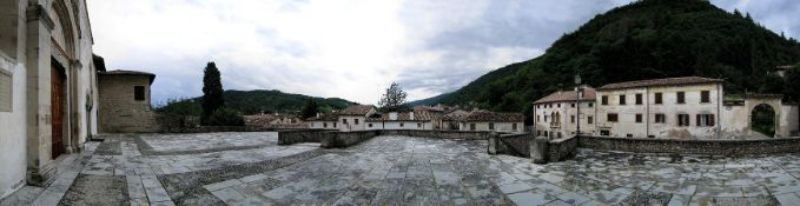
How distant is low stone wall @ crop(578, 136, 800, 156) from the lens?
38.5 feet

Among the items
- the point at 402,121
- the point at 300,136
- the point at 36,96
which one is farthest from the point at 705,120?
the point at 36,96

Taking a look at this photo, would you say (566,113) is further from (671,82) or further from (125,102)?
(125,102)

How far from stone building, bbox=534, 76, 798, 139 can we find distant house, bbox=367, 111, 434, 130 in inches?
631

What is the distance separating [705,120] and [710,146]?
20.2 m

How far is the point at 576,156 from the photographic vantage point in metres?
12.1

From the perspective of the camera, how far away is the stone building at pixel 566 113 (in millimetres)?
35844

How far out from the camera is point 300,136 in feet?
50.0

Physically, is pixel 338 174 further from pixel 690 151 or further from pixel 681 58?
pixel 681 58

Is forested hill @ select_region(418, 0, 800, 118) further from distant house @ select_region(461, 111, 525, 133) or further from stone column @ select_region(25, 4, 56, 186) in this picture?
stone column @ select_region(25, 4, 56, 186)

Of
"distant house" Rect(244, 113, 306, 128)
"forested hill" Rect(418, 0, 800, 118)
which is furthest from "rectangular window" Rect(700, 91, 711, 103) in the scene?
"distant house" Rect(244, 113, 306, 128)

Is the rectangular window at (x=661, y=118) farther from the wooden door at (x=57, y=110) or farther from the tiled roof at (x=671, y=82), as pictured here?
→ the wooden door at (x=57, y=110)

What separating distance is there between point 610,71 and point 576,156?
154 ft

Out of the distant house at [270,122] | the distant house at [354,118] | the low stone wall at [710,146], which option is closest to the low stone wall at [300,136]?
the low stone wall at [710,146]

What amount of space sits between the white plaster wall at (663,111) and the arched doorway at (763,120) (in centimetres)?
968
